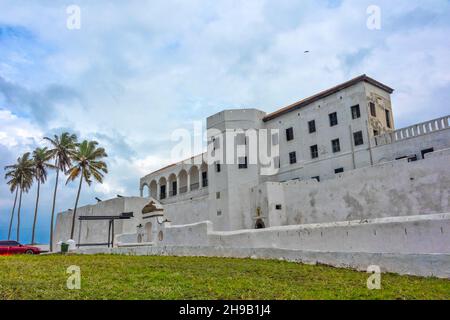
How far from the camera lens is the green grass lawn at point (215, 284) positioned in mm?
8391

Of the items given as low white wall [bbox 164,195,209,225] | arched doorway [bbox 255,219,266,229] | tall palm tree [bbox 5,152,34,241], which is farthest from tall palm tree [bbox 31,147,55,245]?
arched doorway [bbox 255,219,266,229]

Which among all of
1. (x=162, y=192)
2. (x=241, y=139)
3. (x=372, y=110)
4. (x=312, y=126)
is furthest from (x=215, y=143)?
(x=162, y=192)

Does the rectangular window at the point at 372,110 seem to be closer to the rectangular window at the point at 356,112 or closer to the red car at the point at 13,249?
the rectangular window at the point at 356,112

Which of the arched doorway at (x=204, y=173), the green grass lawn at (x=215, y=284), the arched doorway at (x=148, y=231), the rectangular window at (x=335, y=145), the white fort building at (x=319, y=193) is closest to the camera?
the green grass lawn at (x=215, y=284)

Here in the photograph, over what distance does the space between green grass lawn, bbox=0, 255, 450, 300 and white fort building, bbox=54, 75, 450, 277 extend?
2.08 metres

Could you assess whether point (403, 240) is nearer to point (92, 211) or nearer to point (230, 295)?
point (230, 295)

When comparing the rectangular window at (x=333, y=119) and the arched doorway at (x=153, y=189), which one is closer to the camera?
the rectangular window at (x=333, y=119)

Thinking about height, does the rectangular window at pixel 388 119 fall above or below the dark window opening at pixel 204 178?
above

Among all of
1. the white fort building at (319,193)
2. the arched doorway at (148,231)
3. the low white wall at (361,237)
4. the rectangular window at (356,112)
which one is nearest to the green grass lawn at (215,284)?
the low white wall at (361,237)

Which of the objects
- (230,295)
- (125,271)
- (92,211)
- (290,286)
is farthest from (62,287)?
(92,211)

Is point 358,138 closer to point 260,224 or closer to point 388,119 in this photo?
point 388,119

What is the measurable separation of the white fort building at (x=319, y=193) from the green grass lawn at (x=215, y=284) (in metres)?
2.08

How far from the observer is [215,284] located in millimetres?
9711

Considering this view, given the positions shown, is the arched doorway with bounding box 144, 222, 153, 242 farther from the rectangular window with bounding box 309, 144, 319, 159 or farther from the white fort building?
the rectangular window with bounding box 309, 144, 319, 159
